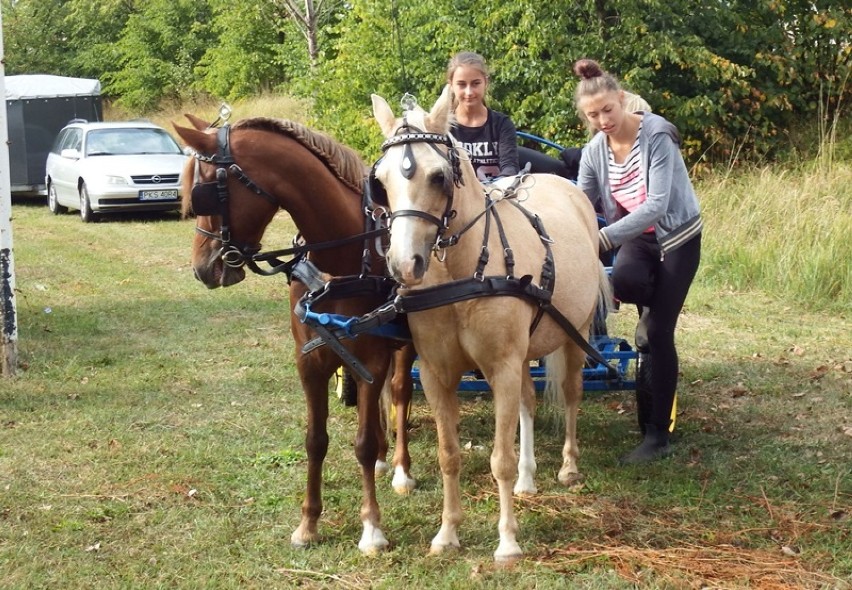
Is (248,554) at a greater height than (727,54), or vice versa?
(727,54)

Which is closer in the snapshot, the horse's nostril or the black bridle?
the horse's nostril

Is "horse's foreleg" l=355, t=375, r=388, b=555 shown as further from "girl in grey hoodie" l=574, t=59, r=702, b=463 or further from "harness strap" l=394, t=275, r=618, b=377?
"girl in grey hoodie" l=574, t=59, r=702, b=463

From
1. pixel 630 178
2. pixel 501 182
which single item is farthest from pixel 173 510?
pixel 630 178

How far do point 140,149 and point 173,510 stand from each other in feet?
46.0

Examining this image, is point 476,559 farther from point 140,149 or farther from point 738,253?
point 140,149

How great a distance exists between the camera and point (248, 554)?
423 centimetres

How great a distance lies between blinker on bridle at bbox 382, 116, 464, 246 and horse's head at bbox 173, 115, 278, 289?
2.28 feet

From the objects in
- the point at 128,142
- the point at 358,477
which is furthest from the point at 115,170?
the point at 358,477

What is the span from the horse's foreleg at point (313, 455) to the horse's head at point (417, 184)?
98 centimetres

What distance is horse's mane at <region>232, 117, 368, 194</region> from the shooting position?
13.4 feet

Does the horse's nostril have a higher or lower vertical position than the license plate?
higher

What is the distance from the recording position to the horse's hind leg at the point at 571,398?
16.9 ft

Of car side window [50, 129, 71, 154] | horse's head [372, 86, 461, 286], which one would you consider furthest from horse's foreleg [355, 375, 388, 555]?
car side window [50, 129, 71, 154]

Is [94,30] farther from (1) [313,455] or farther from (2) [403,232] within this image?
(2) [403,232]
